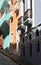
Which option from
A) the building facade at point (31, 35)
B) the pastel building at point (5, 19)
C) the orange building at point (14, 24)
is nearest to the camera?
the building facade at point (31, 35)


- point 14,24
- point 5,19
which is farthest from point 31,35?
point 5,19

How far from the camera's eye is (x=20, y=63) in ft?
67.4

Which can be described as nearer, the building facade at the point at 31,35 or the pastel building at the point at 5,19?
the building facade at the point at 31,35

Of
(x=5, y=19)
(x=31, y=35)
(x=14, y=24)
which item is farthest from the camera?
(x=5, y=19)

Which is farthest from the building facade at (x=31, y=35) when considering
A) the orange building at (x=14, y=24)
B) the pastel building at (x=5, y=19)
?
the pastel building at (x=5, y=19)

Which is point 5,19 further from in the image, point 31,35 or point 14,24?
point 31,35

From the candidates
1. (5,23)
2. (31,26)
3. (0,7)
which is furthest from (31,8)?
(0,7)

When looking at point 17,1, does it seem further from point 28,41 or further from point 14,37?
point 28,41

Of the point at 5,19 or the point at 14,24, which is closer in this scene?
the point at 14,24

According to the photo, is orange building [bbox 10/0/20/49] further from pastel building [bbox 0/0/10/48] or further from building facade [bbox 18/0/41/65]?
building facade [bbox 18/0/41/65]

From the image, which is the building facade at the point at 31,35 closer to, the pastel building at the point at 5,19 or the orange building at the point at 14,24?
the orange building at the point at 14,24

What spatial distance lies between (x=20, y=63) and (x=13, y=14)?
1090 cm

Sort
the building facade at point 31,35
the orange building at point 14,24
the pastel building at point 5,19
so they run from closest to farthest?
the building facade at point 31,35 < the orange building at point 14,24 < the pastel building at point 5,19

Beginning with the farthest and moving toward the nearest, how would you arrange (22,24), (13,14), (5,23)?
(5,23) < (13,14) < (22,24)
